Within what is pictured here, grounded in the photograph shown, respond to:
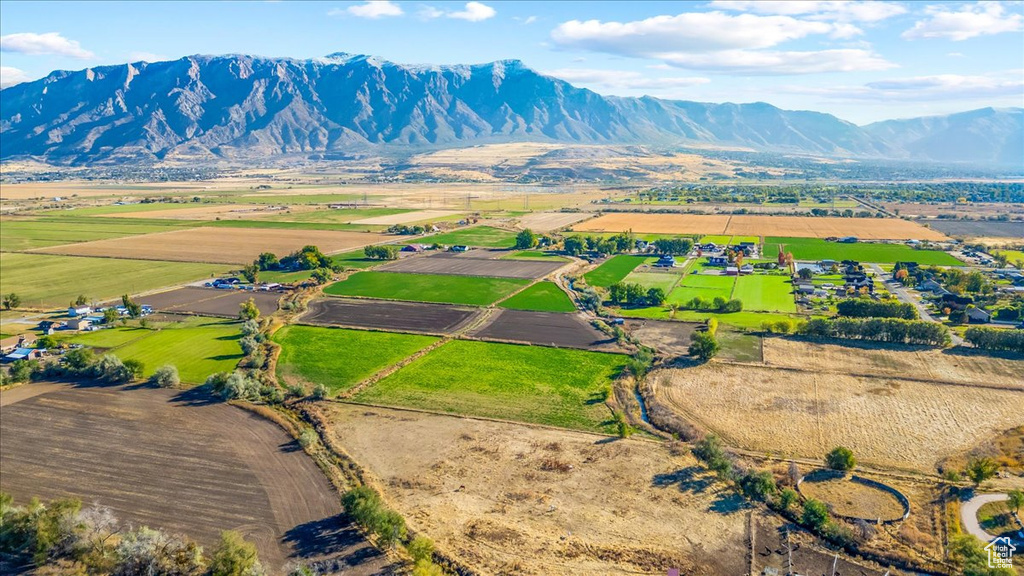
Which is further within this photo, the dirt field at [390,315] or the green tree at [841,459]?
the dirt field at [390,315]

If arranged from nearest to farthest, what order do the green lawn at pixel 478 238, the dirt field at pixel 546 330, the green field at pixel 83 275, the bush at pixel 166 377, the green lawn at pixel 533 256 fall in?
the bush at pixel 166 377
the dirt field at pixel 546 330
the green field at pixel 83 275
the green lawn at pixel 533 256
the green lawn at pixel 478 238

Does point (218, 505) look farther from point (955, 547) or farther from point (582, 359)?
point (955, 547)

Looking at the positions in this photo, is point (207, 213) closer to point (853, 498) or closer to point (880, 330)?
point (880, 330)

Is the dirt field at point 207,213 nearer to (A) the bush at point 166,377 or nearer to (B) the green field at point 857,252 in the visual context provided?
(A) the bush at point 166,377

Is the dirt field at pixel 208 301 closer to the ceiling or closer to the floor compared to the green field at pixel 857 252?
closer to the floor

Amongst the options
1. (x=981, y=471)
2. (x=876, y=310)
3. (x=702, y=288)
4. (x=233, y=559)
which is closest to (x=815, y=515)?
(x=981, y=471)

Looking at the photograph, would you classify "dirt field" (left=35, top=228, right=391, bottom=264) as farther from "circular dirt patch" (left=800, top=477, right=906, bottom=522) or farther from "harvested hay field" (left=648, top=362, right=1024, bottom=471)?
"circular dirt patch" (left=800, top=477, right=906, bottom=522)

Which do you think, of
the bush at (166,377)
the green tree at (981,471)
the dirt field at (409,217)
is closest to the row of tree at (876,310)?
the green tree at (981,471)
